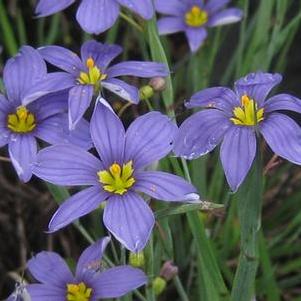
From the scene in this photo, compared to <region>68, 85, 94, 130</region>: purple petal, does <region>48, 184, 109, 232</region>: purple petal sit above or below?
below

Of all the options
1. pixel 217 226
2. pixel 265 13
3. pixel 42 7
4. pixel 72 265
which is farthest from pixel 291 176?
pixel 42 7

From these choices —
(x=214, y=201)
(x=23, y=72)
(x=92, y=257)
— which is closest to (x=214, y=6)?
(x=214, y=201)

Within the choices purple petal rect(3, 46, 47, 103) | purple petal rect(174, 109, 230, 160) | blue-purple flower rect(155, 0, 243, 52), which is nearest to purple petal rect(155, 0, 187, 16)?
blue-purple flower rect(155, 0, 243, 52)

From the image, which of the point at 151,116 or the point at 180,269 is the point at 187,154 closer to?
the point at 151,116

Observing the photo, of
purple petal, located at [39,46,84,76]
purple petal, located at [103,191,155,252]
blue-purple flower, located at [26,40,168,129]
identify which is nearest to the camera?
purple petal, located at [103,191,155,252]

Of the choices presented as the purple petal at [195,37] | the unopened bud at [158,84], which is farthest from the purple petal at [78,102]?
the purple petal at [195,37]

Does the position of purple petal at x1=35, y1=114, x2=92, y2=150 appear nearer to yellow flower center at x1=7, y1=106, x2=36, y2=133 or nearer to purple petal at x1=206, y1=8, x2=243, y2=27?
yellow flower center at x1=7, y1=106, x2=36, y2=133

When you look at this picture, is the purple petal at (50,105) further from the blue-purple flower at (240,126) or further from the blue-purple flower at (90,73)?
the blue-purple flower at (240,126)

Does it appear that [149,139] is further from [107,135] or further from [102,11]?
[102,11]
